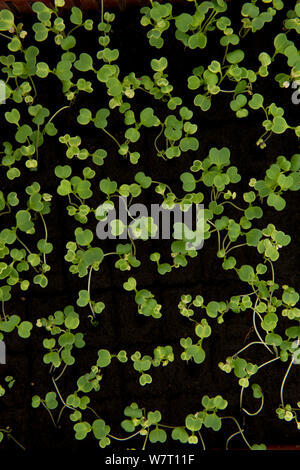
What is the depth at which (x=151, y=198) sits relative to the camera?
1232 millimetres

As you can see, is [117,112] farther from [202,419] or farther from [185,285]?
[202,419]

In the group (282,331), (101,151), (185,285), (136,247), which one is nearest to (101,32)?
(101,151)

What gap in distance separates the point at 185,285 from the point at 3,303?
1.77ft

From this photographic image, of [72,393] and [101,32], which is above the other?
[101,32]

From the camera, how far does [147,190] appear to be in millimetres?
1234

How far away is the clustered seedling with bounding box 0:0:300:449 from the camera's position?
1.14 meters

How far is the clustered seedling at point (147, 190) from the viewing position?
1.14 meters
